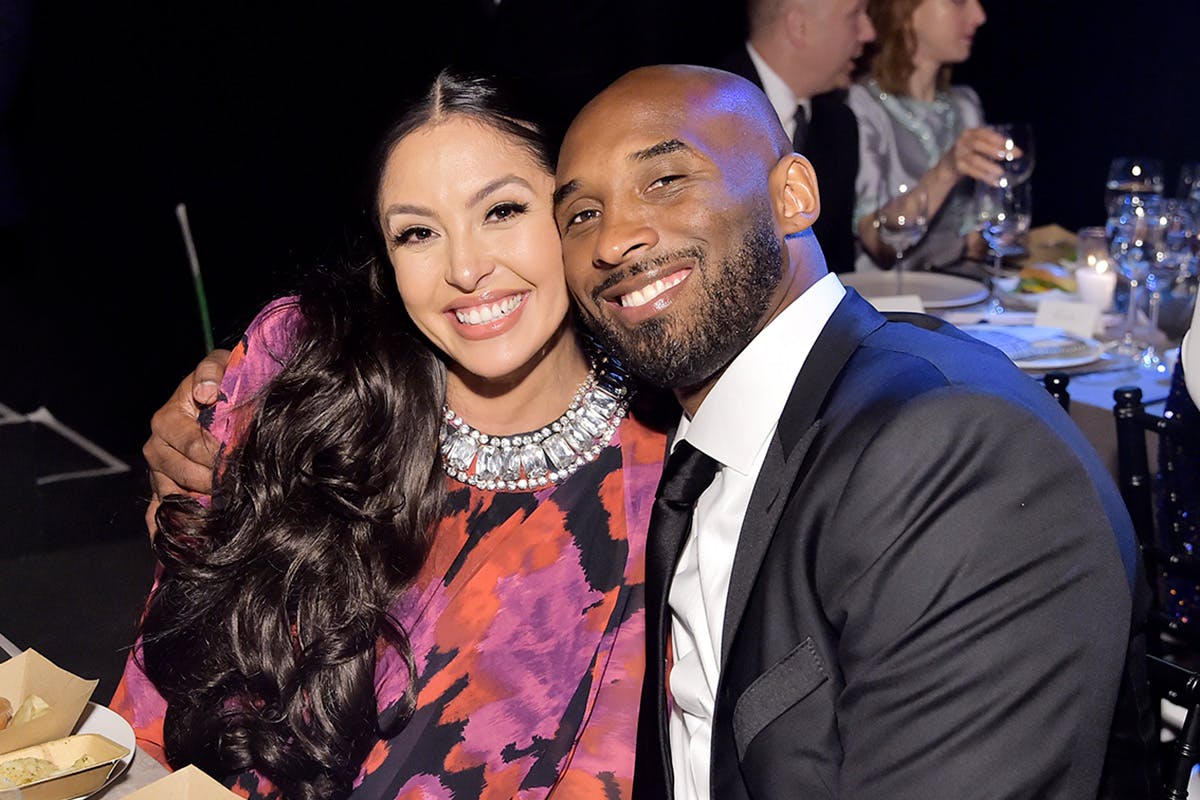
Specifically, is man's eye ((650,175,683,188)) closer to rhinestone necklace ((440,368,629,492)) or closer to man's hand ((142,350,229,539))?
rhinestone necklace ((440,368,629,492))

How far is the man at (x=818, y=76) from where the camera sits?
4367 millimetres

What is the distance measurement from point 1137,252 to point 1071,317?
0.80 ft

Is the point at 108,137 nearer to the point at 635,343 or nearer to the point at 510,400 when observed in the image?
the point at 510,400

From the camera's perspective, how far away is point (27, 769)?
1388mm

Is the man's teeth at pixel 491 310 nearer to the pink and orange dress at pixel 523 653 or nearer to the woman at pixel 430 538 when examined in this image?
the woman at pixel 430 538

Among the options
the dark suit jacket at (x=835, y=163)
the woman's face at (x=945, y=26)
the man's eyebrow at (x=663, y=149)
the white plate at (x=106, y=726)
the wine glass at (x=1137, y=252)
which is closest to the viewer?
the white plate at (x=106, y=726)

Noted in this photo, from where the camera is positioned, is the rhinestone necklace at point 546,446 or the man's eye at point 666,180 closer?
the man's eye at point 666,180

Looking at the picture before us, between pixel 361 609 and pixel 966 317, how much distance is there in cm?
212

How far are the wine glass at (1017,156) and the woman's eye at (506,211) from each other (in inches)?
92.5

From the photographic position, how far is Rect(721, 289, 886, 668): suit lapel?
4.81 ft

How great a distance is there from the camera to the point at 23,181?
7008 millimetres

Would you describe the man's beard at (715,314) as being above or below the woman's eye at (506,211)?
below

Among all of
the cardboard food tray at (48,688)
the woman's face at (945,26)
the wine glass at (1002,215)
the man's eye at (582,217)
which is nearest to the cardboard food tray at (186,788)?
the cardboard food tray at (48,688)

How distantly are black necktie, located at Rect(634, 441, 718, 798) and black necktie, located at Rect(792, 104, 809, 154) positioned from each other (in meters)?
→ 2.89
